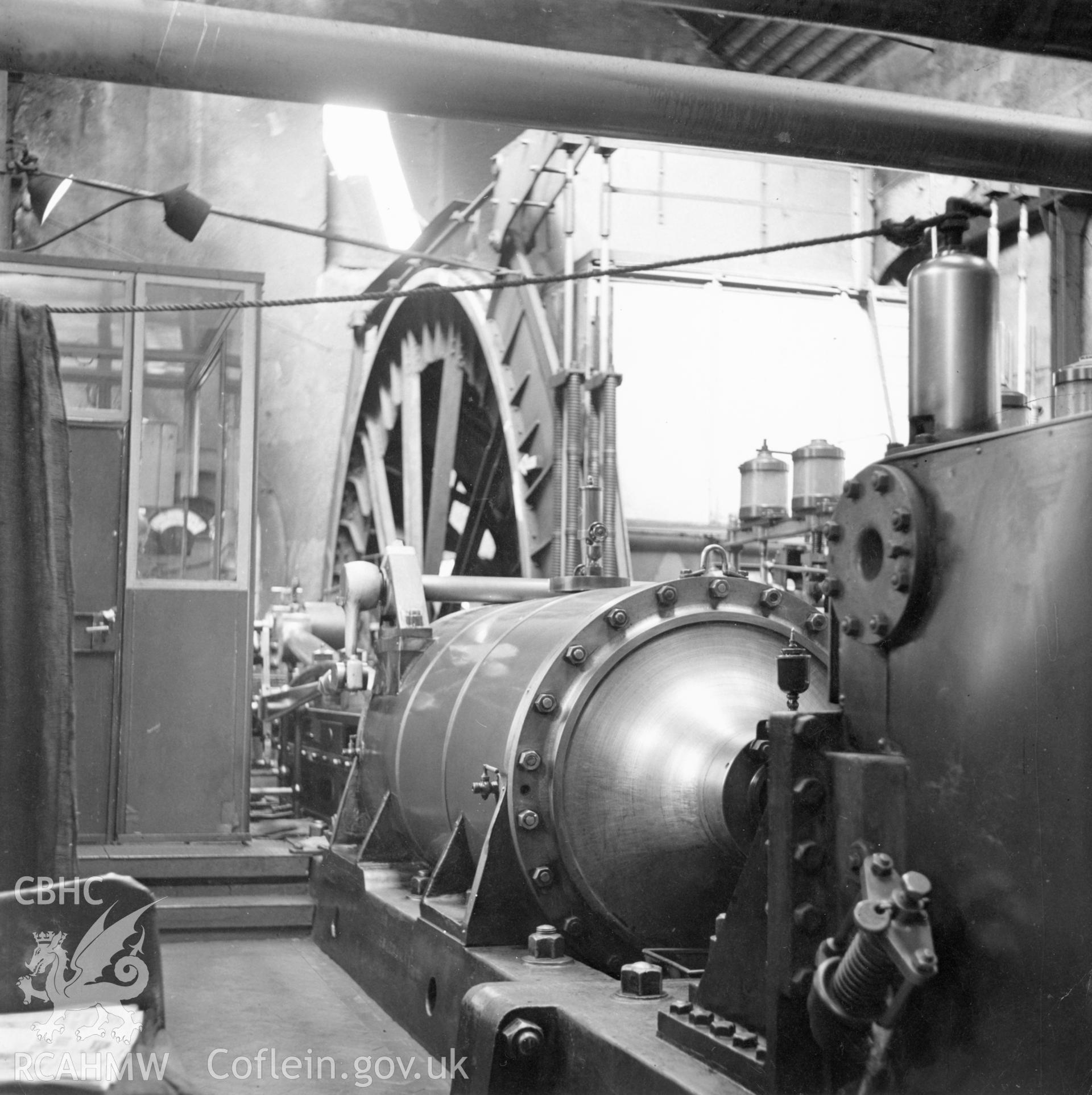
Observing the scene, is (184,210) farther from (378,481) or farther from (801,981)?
→ (801,981)

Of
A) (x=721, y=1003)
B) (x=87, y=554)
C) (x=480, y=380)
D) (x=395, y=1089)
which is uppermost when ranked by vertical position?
(x=480, y=380)

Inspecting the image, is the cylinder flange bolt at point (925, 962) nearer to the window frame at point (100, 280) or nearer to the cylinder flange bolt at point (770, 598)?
the cylinder flange bolt at point (770, 598)

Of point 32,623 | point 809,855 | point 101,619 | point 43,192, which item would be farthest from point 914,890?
point 43,192

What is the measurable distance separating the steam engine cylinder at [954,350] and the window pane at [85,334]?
4993mm

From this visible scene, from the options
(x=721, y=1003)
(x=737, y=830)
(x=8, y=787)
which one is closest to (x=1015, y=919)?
(x=721, y=1003)

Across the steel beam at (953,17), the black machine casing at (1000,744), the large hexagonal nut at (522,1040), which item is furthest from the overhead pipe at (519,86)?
the large hexagonal nut at (522,1040)

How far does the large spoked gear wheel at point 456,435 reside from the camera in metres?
9.52

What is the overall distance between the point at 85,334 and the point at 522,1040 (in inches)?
199

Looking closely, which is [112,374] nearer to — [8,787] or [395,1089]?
[8,787]

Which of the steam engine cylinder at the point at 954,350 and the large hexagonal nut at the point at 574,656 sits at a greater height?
the steam engine cylinder at the point at 954,350

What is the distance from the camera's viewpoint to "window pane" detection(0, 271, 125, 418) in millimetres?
6398

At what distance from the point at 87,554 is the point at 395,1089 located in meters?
3.88

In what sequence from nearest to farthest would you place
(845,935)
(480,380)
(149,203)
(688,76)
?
(845,935)
(688,76)
(480,380)
(149,203)

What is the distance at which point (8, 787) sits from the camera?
11.8ft
